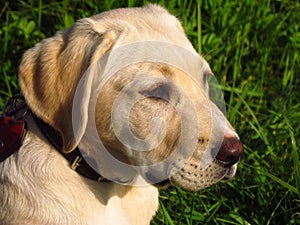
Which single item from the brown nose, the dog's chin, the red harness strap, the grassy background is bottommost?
the grassy background

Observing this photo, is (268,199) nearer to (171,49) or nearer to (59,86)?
(171,49)

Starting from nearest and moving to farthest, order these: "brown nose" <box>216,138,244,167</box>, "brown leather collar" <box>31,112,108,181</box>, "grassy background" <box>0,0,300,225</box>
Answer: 1. "brown nose" <box>216,138,244,167</box>
2. "brown leather collar" <box>31,112,108,181</box>
3. "grassy background" <box>0,0,300,225</box>

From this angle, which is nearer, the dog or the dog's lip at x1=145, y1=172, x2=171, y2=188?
the dog

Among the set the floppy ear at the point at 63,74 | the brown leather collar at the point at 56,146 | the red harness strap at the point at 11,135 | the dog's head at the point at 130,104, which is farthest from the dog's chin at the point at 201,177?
the red harness strap at the point at 11,135

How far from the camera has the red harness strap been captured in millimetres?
3246

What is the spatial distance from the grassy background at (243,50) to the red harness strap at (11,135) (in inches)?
52.6

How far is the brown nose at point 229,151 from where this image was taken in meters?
3.04

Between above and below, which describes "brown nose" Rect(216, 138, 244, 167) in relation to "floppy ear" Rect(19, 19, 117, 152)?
below

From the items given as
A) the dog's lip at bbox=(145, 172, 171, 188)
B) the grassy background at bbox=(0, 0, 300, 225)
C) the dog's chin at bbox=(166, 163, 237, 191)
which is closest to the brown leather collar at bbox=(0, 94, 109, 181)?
the dog's lip at bbox=(145, 172, 171, 188)

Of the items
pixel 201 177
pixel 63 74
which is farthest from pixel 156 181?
pixel 63 74

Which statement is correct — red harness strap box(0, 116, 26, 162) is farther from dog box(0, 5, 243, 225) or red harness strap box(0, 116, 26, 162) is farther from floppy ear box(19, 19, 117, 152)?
floppy ear box(19, 19, 117, 152)

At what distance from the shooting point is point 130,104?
320 centimetres

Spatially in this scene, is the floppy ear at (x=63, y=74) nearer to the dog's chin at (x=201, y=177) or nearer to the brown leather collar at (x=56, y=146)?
the brown leather collar at (x=56, y=146)

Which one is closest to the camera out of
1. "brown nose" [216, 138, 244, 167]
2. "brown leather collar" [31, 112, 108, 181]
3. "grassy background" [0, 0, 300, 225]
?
"brown nose" [216, 138, 244, 167]
